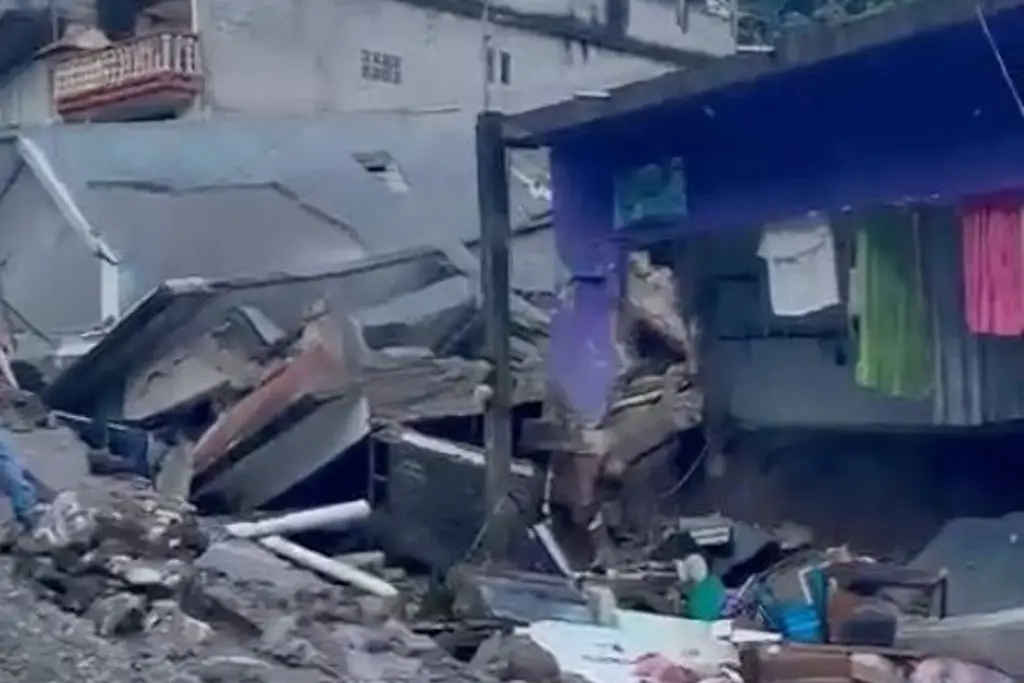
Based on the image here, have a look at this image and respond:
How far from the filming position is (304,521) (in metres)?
11.3

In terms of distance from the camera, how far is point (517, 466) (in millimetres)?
12250

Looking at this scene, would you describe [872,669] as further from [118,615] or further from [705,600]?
[118,615]

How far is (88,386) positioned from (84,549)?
17.1ft

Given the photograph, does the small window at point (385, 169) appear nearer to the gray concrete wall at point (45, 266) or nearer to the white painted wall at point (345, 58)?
the gray concrete wall at point (45, 266)

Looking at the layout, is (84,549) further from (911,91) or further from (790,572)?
(911,91)

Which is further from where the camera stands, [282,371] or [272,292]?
[272,292]

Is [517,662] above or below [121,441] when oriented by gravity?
below

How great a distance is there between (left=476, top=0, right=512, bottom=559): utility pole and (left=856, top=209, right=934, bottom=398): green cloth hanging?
2.49 m

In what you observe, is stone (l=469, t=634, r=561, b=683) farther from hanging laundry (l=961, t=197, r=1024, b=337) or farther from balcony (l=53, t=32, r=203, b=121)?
balcony (l=53, t=32, r=203, b=121)

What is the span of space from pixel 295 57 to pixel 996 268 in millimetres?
18531

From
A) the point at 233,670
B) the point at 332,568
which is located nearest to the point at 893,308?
the point at 332,568

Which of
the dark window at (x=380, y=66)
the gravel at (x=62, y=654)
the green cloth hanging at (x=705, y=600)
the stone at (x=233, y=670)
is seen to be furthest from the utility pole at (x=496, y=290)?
the dark window at (x=380, y=66)

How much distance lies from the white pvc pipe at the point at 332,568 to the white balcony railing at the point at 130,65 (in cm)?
1570

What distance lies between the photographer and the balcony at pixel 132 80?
25.6 m
